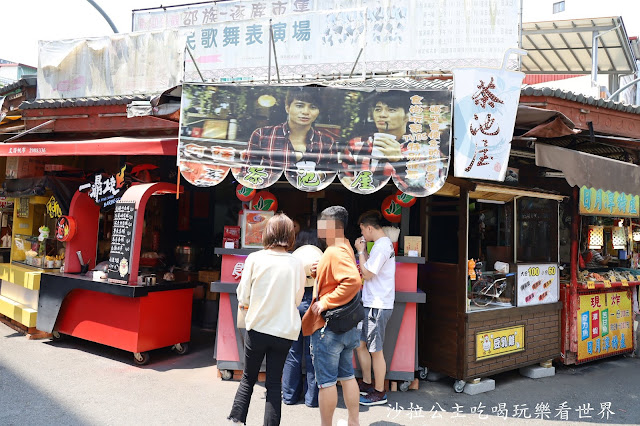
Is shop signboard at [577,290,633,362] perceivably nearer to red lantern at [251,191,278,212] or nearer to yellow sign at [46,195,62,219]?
red lantern at [251,191,278,212]

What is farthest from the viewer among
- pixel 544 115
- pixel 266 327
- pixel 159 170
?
pixel 159 170

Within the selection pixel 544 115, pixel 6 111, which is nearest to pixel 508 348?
pixel 544 115

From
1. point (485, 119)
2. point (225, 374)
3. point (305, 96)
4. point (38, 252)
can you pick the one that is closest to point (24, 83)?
point (38, 252)

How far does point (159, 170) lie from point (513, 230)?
20.1ft

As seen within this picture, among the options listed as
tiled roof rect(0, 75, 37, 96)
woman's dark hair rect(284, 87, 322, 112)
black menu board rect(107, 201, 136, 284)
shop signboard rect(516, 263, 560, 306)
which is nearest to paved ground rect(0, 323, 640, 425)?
shop signboard rect(516, 263, 560, 306)

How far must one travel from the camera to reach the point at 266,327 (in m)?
3.49

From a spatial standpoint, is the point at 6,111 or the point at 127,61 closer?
the point at 127,61

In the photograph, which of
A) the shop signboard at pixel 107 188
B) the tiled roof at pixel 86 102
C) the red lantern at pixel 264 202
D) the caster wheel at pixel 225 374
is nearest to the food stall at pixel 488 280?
the red lantern at pixel 264 202

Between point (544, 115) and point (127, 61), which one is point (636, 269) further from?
point (127, 61)

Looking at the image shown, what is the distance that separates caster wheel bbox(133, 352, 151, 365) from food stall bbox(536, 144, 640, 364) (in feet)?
18.6

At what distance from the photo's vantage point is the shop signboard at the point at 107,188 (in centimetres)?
647

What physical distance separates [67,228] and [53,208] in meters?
1.10

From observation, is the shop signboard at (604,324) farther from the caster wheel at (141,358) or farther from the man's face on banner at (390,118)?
the caster wheel at (141,358)

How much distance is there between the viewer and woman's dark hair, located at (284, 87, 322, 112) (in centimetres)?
504
